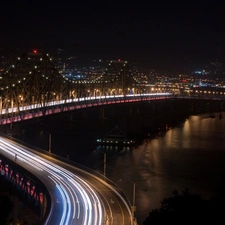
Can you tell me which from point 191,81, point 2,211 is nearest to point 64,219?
point 2,211

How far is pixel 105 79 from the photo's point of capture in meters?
46.9

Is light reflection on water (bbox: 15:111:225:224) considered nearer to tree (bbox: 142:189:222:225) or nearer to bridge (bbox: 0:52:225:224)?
bridge (bbox: 0:52:225:224)

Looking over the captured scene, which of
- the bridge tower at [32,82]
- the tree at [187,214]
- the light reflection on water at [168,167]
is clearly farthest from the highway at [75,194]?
the bridge tower at [32,82]

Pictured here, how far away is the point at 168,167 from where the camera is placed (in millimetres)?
18828

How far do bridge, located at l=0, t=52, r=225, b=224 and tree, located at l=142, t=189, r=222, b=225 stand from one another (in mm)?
1198

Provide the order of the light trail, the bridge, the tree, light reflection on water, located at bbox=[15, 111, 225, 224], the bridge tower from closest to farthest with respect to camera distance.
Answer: the tree → the light trail → the bridge → light reflection on water, located at bbox=[15, 111, 225, 224] → the bridge tower

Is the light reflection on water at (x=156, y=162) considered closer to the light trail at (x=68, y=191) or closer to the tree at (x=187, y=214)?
the light trail at (x=68, y=191)

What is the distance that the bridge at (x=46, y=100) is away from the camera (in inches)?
407

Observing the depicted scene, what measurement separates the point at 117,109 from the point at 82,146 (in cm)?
2013

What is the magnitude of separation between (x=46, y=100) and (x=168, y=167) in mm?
12081

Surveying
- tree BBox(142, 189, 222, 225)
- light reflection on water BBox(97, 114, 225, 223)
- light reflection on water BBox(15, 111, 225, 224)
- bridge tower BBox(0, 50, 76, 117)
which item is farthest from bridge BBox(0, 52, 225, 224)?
light reflection on water BBox(97, 114, 225, 223)

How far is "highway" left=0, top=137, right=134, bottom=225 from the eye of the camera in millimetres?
8742

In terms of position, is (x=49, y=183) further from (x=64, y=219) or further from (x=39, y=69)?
(x=39, y=69)

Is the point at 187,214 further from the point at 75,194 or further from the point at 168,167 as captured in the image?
the point at 168,167
